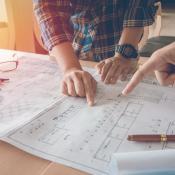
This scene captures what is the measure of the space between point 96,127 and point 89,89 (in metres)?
0.16

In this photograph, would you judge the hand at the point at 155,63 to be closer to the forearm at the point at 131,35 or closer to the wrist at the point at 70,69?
the wrist at the point at 70,69

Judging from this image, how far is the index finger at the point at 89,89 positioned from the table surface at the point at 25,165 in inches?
8.2

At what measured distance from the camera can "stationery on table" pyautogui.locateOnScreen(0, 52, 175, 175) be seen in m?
0.49

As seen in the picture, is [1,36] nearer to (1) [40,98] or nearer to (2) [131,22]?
(2) [131,22]

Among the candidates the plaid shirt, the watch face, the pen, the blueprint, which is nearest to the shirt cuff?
the plaid shirt

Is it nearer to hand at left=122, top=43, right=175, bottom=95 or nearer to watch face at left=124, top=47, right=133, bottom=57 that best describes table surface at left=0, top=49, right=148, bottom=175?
hand at left=122, top=43, right=175, bottom=95

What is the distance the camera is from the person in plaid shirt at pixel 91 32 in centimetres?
81

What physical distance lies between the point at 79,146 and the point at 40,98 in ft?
0.74

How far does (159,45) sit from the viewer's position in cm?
142

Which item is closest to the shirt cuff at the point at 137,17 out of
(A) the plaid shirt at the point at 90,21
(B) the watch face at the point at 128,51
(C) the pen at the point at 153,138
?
(A) the plaid shirt at the point at 90,21

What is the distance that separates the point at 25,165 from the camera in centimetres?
47

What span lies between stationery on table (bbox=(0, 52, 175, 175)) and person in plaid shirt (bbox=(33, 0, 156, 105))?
2.1 inches

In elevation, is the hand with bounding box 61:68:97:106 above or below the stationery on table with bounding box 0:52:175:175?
above

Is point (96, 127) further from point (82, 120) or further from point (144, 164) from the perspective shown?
point (144, 164)
